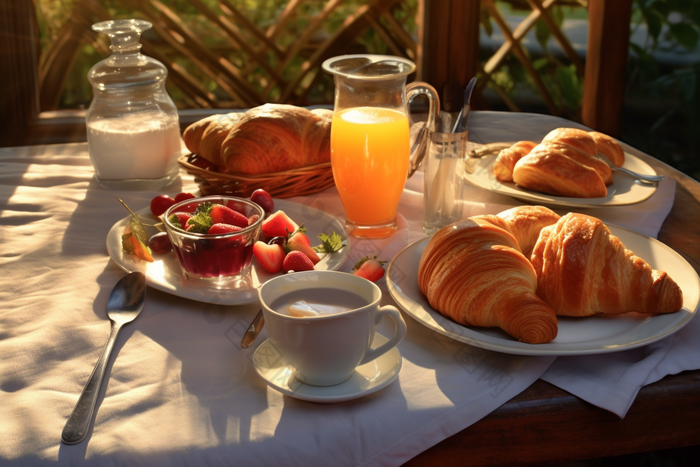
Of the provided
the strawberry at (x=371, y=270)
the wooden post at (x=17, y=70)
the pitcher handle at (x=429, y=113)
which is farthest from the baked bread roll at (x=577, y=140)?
the wooden post at (x=17, y=70)

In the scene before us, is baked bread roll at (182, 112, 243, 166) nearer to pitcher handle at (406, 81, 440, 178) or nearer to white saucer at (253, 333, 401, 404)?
pitcher handle at (406, 81, 440, 178)

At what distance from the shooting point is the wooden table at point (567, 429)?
1.82ft

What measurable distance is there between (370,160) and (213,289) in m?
0.32

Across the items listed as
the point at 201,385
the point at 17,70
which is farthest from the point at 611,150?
the point at 17,70

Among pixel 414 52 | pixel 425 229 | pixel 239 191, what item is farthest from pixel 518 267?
pixel 414 52

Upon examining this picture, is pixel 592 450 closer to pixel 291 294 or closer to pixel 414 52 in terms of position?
pixel 291 294

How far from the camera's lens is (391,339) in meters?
0.57

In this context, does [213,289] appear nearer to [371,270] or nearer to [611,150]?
[371,270]

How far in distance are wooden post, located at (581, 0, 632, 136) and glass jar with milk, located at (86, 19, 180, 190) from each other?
1.20 metres

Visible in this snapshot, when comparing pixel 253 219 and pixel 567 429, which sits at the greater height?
pixel 253 219

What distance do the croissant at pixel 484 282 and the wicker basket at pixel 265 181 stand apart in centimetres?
38

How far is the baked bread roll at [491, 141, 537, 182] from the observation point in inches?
41.3

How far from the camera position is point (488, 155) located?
1.16 m

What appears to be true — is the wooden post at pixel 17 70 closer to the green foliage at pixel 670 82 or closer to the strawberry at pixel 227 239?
the strawberry at pixel 227 239
